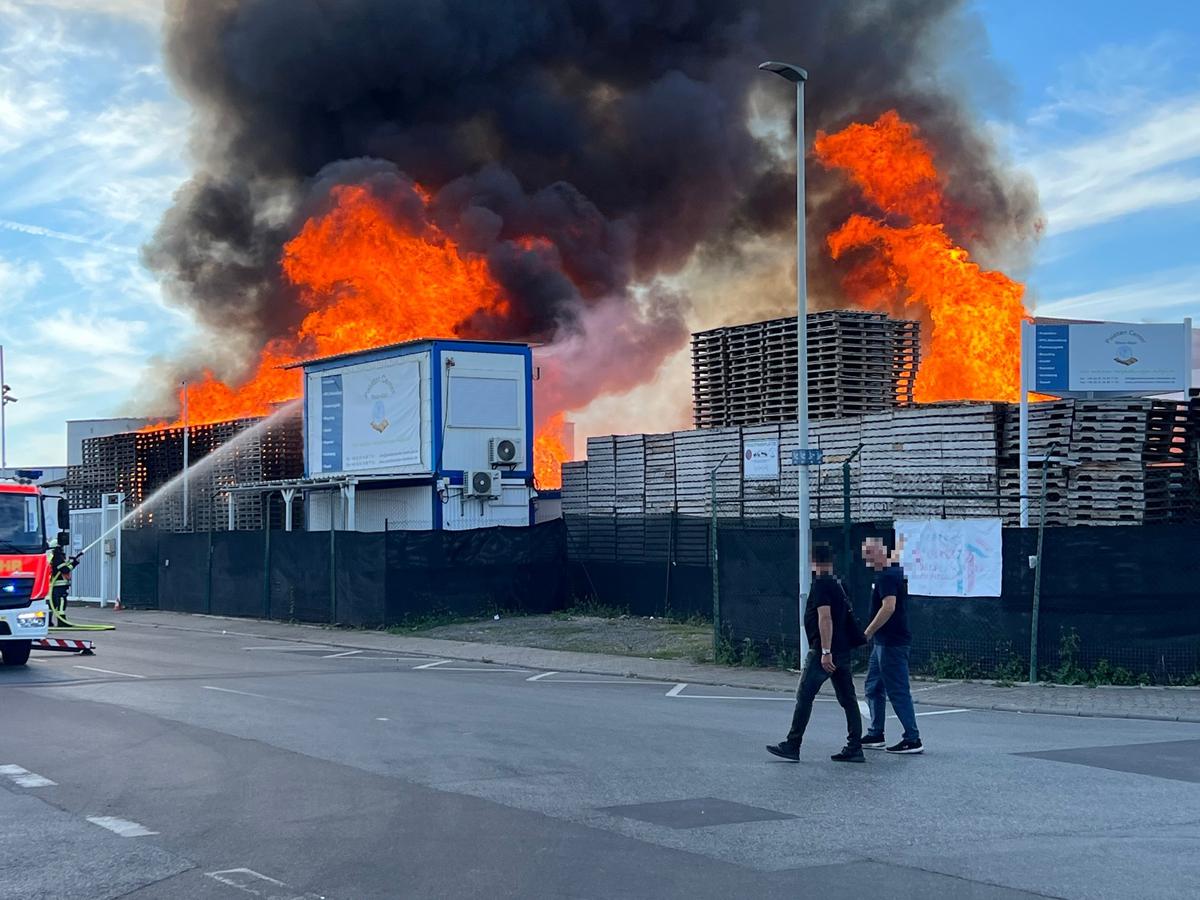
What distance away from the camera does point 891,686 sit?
38.3ft

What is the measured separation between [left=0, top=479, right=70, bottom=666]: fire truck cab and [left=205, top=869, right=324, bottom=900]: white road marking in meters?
12.7

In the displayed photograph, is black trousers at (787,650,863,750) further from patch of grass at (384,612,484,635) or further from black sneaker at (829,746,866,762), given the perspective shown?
patch of grass at (384,612,484,635)

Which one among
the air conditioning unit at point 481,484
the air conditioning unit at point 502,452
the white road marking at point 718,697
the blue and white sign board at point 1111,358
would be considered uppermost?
the blue and white sign board at point 1111,358

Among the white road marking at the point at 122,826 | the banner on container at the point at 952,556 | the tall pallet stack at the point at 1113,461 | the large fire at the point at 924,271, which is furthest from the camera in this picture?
the large fire at the point at 924,271

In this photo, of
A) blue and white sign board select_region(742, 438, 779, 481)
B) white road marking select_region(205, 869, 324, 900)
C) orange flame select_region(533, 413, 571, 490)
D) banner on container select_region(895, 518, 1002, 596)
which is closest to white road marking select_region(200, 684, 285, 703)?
banner on container select_region(895, 518, 1002, 596)

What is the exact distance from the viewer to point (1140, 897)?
6820 mm

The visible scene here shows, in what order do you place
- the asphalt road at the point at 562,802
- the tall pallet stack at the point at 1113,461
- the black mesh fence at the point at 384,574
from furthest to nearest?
the black mesh fence at the point at 384,574, the tall pallet stack at the point at 1113,461, the asphalt road at the point at 562,802

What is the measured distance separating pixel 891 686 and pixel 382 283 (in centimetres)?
3130

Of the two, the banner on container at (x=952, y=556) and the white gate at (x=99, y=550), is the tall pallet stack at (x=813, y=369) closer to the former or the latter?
the banner on container at (x=952, y=556)

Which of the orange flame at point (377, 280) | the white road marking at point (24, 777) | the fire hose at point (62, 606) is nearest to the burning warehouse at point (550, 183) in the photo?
the orange flame at point (377, 280)

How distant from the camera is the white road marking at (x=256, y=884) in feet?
22.5

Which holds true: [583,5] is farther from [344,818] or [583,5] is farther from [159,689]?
[344,818]

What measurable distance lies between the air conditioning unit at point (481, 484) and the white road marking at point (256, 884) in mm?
23262

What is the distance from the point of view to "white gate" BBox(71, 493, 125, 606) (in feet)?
114
